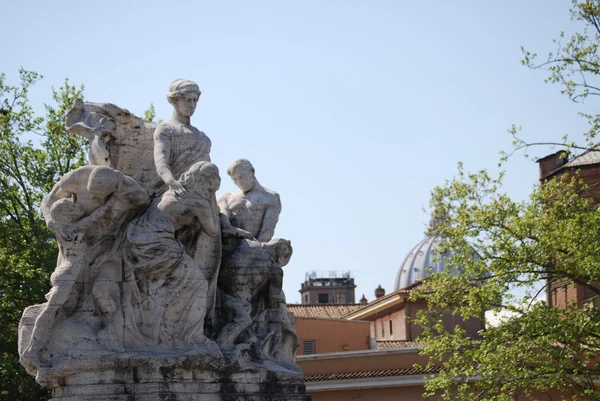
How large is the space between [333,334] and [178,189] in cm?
2824

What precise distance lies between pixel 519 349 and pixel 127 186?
450 inches

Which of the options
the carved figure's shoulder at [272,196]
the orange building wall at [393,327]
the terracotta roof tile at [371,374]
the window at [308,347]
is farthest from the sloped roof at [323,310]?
the carved figure's shoulder at [272,196]

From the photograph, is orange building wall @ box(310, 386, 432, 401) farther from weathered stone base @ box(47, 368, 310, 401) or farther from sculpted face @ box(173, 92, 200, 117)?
weathered stone base @ box(47, 368, 310, 401)

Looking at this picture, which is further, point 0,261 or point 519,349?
point 0,261

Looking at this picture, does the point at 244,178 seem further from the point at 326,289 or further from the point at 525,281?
the point at 326,289

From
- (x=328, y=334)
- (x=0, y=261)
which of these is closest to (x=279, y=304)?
(x=0, y=261)

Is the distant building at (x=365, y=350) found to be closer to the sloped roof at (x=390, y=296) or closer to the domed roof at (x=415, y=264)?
the sloped roof at (x=390, y=296)

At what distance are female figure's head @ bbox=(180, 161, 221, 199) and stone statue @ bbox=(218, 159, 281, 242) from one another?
1.33 metres

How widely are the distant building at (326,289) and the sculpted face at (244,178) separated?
75502 mm

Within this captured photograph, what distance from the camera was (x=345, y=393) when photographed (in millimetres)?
33812

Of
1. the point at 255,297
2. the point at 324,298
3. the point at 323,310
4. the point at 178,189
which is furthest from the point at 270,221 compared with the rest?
the point at 324,298

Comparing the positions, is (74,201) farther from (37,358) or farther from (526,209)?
(526,209)

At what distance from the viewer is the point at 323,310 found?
53625 mm

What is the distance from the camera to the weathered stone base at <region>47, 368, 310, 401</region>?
41.2 ft
